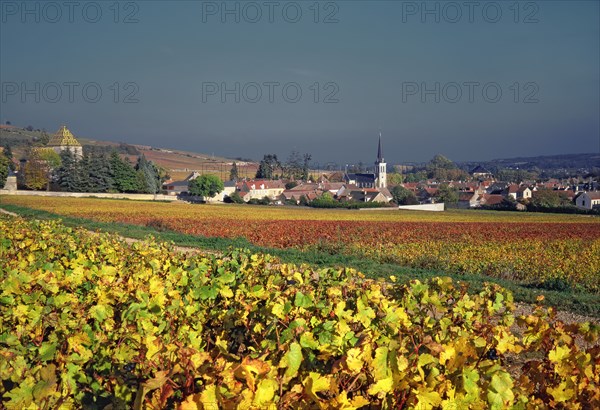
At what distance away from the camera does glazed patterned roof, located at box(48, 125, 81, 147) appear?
124 meters

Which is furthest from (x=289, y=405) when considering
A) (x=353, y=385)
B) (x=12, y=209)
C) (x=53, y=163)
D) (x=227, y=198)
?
(x=53, y=163)

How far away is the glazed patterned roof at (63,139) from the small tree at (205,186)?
40.7 m

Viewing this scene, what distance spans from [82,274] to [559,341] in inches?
186

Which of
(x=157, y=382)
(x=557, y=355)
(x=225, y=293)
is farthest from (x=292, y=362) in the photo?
(x=225, y=293)

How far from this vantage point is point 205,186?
9844 cm

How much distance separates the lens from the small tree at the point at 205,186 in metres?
98.2

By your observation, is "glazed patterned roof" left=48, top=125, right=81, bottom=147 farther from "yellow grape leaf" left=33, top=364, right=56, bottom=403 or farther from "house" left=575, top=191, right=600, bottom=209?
"yellow grape leaf" left=33, top=364, right=56, bottom=403

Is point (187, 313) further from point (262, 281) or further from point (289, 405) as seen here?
point (289, 405)

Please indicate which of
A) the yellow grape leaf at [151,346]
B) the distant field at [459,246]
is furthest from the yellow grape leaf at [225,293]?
the distant field at [459,246]

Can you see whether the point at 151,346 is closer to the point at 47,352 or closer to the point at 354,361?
the point at 47,352

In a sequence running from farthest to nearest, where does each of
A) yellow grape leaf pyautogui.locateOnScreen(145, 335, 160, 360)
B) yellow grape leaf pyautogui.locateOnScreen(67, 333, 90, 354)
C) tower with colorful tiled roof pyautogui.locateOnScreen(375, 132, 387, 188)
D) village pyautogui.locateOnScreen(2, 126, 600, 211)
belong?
tower with colorful tiled roof pyautogui.locateOnScreen(375, 132, 387, 188) < village pyautogui.locateOnScreen(2, 126, 600, 211) < yellow grape leaf pyautogui.locateOnScreen(67, 333, 90, 354) < yellow grape leaf pyautogui.locateOnScreen(145, 335, 160, 360)

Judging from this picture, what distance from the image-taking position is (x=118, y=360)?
3.69 meters

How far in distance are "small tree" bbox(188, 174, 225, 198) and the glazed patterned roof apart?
40.7 meters

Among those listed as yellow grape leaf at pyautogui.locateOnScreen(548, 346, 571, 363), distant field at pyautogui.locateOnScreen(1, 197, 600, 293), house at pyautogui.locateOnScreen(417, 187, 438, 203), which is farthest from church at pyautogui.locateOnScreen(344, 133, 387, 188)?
yellow grape leaf at pyautogui.locateOnScreen(548, 346, 571, 363)
